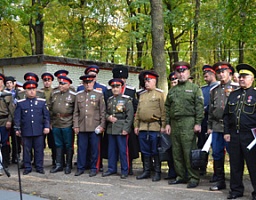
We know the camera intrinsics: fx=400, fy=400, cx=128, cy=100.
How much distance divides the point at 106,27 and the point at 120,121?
18.4m

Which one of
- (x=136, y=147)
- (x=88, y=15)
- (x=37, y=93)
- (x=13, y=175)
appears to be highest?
(x=88, y=15)

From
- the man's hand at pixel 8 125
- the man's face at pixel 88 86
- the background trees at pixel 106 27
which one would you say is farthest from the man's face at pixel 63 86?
the background trees at pixel 106 27

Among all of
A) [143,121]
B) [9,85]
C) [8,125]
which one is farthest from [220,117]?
[9,85]

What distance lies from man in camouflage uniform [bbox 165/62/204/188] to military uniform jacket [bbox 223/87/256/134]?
A: 70cm

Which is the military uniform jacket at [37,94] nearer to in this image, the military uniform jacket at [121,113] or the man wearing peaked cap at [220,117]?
the military uniform jacket at [121,113]

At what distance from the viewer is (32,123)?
8258 millimetres

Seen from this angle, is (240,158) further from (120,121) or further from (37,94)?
(37,94)

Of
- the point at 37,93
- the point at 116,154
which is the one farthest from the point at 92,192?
the point at 37,93

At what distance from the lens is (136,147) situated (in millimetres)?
8148

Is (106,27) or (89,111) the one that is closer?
(89,111)

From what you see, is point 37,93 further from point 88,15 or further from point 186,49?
point 186,49

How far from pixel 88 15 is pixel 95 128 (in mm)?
15883

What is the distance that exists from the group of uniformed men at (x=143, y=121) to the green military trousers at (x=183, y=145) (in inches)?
0.7

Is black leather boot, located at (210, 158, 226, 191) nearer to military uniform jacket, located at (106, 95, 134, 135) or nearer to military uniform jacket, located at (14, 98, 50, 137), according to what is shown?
military uniform jacket, located at (106, 95, 134, 135)
